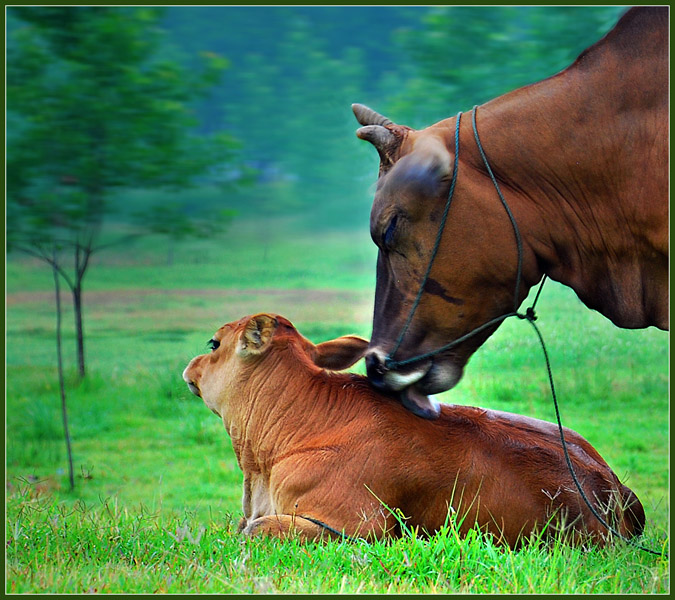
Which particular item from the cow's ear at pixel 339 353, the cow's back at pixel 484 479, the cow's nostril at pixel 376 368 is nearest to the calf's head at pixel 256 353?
the cow's ear at pixel 339 353

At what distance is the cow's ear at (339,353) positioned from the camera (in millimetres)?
5136

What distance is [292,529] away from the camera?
4457 millimetres

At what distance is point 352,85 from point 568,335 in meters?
3.21

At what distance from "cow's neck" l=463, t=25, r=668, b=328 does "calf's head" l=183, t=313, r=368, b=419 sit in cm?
127

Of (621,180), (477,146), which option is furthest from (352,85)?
(621,180)

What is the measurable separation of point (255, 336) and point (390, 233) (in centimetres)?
106

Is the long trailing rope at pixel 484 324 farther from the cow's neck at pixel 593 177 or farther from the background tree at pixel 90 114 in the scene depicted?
the background tree at pixel 90 114

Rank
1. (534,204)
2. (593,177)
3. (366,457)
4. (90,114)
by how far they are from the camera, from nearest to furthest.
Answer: (593,177), (534,204), (366,457), (90,114)

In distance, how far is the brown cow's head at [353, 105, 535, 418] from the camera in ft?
14.4

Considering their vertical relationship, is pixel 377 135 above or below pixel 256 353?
above

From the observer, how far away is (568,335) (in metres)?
8.30

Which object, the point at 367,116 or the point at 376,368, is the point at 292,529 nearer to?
the point at 376,368

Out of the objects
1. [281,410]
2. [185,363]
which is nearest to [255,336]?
[281,410]

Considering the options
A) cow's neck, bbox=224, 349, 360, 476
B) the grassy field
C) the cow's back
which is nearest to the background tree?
the grassy field
